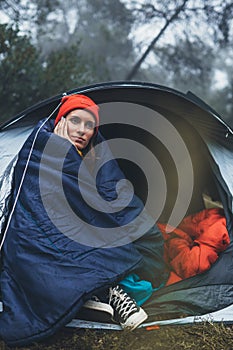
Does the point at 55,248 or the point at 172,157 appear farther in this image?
the point at 172,157

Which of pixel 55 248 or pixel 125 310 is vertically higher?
pixel 55 248

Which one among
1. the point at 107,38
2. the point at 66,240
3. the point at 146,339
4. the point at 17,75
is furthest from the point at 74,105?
the point at 107,38

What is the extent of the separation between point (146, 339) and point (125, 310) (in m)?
0.14

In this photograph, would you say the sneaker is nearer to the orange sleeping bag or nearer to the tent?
the tent

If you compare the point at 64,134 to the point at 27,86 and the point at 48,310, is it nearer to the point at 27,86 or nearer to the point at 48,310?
the point at 48,310

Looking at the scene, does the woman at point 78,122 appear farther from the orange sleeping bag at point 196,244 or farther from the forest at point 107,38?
the forest at point 107,38

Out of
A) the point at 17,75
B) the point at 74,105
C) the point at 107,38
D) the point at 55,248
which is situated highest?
the point at 107,38

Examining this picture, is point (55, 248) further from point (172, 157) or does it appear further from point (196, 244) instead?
point (172, 157)

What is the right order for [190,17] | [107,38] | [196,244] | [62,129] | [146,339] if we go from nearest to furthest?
[146,339], [62,129], [196,244], [190,17], [107,38]

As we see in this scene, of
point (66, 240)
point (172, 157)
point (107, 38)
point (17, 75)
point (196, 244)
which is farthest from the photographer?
point (107, 38)

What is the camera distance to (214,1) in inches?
218

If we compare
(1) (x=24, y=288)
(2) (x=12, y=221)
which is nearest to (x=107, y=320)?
(1) (x=24, y=288)

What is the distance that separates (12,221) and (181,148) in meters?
1.51

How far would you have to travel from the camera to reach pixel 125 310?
1.67 m
